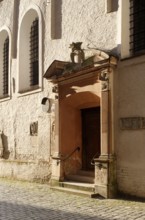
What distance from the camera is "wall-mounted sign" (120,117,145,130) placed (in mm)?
9172

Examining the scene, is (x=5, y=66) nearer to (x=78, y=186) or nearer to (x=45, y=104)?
(x=45, y=104)

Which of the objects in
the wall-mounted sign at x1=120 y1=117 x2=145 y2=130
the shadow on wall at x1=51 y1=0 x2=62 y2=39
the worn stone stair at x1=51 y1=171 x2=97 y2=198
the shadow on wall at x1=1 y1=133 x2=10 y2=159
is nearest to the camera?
the wall-mounted sign at x1=120 y1=117 x2=145 y2=130

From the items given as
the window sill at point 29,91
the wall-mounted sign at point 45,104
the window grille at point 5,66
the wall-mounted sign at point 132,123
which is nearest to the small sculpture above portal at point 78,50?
the wall-mounted sign at point 45,104

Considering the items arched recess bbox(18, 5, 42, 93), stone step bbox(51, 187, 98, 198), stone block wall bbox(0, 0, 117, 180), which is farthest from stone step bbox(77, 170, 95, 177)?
arched recess bbox(18, 5, 42, 93)

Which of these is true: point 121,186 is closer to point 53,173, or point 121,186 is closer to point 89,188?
point 89,188

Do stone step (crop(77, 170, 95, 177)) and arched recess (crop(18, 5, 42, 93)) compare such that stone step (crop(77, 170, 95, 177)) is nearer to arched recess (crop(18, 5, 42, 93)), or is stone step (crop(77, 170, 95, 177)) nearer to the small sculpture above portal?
the small sculpture above portal

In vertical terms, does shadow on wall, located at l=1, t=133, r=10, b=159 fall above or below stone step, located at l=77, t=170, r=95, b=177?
above

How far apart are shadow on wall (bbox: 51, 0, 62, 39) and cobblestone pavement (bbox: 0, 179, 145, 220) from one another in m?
4.76

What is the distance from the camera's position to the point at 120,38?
993 cm

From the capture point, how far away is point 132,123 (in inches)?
370

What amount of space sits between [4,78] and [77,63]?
633cm

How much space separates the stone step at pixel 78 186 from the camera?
10.1 metres

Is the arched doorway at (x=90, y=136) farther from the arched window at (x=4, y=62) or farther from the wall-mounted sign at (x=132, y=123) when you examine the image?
the arched window at (x=4, y=62)

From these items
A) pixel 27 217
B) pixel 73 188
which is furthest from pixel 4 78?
pixel 27 217
